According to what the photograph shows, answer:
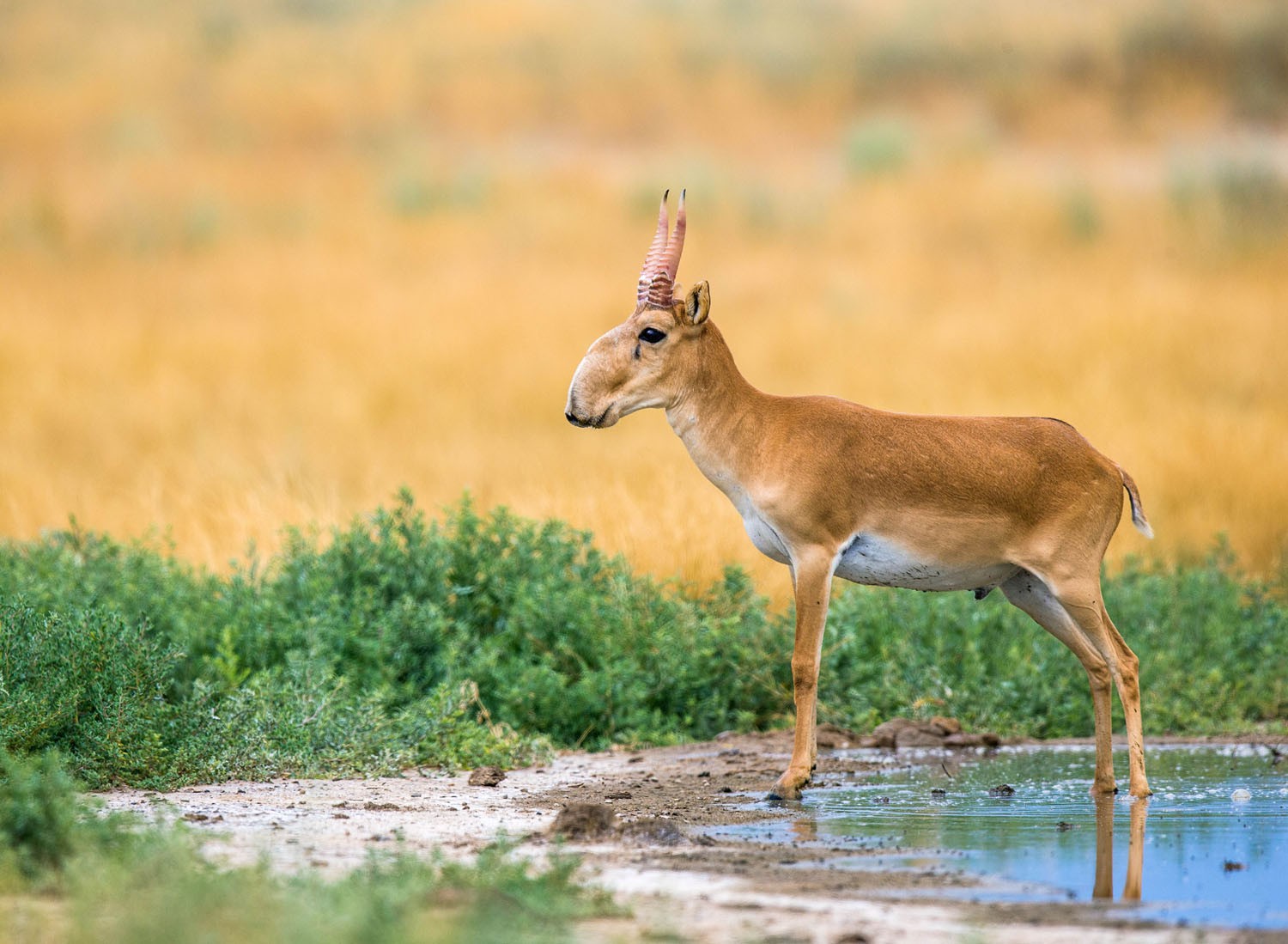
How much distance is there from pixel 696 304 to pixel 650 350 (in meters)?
0.35

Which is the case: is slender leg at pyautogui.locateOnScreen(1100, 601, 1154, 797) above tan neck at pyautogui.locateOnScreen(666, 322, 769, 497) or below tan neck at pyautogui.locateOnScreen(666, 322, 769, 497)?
below

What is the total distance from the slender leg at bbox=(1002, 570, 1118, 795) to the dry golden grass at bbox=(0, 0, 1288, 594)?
13.9ft

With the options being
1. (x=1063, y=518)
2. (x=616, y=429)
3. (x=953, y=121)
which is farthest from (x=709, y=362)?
(x=953, y=121)

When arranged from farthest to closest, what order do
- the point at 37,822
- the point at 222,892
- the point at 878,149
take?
the point at 878,149 → the point at 37,822 → the point at 222,892

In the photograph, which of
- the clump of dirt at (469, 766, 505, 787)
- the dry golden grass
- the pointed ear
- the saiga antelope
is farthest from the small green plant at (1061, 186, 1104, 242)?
the clump of dirt at (469, 766, 505, 787)

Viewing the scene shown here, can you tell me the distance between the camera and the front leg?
8.41 meters

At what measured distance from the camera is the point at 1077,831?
7.40m

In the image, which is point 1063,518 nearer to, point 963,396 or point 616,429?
point 963,396

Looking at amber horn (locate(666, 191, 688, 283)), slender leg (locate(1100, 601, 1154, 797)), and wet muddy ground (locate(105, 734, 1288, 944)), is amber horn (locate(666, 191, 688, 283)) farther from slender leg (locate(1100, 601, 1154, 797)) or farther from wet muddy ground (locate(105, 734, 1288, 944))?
slender leg (locate(1100, 601, 1154, 797))

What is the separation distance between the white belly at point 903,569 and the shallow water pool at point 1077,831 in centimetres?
106

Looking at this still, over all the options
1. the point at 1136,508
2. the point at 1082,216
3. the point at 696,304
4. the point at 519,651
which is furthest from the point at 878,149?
the point at 696,304

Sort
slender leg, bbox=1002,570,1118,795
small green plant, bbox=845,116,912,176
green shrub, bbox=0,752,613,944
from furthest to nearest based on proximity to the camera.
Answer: small green plant, bbox=845,116,912,176 → slender leg, bbox=1002,570,1118,795 → green shrub, bbox=0,752,613,944

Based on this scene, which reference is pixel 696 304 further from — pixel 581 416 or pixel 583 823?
pixel 583 823

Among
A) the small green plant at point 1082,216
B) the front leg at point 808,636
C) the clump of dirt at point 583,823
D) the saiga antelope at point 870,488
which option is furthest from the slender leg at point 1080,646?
the small green plant at point 1082,216
